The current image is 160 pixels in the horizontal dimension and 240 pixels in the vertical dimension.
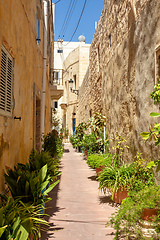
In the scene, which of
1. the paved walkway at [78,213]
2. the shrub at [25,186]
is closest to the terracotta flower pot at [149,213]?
the paved walkway at [78,213]

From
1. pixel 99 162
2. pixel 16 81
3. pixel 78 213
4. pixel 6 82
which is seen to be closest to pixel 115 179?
pixel 78 213

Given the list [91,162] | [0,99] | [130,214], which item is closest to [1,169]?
[0,99]

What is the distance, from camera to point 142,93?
497cm

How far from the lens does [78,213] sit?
4.37 metres

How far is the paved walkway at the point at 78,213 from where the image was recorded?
138 inches

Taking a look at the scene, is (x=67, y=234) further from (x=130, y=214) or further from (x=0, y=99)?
(x=0, y=99)

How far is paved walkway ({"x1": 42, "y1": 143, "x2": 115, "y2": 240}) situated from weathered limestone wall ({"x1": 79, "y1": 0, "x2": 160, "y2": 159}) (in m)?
1.38

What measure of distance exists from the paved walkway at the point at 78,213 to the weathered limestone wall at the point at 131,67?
54.4 inches

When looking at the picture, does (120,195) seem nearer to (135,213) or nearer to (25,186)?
(135,213)

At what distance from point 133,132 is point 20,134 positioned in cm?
257

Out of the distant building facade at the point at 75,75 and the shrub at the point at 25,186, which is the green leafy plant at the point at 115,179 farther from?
the distant building facade at the point at 75,75

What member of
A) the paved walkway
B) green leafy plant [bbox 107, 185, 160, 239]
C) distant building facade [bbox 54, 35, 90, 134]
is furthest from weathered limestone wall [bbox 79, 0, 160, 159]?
distant building facade [bbox 54, 35, 90, 134]

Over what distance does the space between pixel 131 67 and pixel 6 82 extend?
329 centimetres

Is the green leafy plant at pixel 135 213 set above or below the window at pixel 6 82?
below
